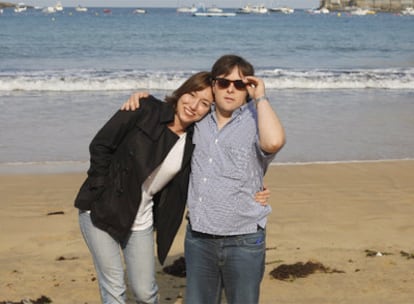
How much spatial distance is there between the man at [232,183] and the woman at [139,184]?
135mm

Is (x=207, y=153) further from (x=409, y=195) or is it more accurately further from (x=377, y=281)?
(x=409, y=195)

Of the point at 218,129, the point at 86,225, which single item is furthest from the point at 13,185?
the point at 218,129

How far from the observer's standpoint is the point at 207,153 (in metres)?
3.73

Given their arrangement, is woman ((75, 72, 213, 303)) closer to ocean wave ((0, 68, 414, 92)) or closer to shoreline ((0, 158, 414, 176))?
shoreline ((0, 158, 414, 176))

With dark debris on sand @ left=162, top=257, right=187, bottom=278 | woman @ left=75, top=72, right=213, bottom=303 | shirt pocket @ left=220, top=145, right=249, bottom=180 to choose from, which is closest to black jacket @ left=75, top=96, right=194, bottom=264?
woman @ left=75, top=72, right=213, bottom=303

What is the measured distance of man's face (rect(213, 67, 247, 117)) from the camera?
374 cm

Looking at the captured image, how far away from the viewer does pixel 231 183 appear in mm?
3691

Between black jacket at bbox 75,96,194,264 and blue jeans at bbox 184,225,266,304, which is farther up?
black jacket at bbox 75,96,194,264

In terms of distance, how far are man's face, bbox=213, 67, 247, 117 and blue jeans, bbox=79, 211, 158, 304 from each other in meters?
0.88

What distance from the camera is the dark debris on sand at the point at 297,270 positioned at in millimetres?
6172

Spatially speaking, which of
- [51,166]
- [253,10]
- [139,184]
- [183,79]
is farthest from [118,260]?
[253,10]

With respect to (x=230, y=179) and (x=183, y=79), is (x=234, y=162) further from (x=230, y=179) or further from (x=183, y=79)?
(x=183, y=79)

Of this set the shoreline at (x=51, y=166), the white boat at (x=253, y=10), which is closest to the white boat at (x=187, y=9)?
the white boat at (x=253, y=10)

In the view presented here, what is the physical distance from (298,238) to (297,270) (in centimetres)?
104
